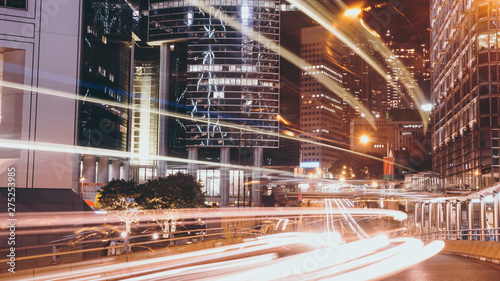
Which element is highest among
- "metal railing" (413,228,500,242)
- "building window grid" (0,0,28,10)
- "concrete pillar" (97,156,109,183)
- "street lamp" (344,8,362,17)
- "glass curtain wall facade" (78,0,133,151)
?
"glass curtain wall facade" (78,0,133,151)

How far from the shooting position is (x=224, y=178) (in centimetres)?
13950

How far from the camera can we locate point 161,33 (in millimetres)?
140250

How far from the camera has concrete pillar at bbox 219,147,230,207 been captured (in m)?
136

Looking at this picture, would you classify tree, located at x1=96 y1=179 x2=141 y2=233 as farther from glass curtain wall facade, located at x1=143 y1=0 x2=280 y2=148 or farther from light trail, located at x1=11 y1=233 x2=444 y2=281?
glass curtain wall facade, located at x1=143 y1=0 x2=280 y2=148

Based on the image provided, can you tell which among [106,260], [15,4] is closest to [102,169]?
[15,4]

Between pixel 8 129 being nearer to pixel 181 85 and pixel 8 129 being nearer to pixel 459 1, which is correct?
pixel 459 1

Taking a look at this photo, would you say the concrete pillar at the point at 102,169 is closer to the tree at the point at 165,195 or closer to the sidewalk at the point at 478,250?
the tree at the point at 165,195

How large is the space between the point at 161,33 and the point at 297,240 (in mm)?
112538

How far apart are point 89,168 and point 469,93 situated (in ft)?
211

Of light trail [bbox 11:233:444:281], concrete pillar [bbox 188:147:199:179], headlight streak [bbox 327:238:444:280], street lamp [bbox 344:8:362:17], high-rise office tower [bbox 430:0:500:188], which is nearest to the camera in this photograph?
headlight streak [bbox 327:238:444:280]

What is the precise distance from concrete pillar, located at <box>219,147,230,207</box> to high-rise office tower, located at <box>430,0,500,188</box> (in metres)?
55.0

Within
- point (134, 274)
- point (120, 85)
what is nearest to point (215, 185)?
point (120, 85)

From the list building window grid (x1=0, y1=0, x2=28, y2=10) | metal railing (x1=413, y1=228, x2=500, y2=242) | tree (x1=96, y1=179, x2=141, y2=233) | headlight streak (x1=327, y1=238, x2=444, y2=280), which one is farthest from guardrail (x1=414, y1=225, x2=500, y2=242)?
tree (x1=96, y1=179, x2=141, y2=233)

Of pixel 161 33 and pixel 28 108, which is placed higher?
pixel 161 33
